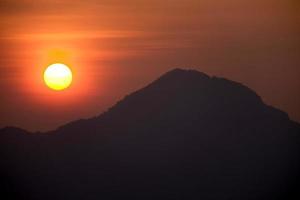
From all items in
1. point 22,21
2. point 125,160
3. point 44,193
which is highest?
point 22,21

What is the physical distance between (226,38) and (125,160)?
1068 mm

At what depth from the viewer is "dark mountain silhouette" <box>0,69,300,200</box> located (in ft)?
8.04

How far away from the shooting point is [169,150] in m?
2.55

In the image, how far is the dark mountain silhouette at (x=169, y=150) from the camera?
245 centimetres

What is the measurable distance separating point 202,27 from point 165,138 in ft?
2.59

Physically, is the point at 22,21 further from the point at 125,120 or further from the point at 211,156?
the point at 211,156

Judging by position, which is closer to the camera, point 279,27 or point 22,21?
point 22,21

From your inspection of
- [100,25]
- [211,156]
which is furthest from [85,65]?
[211,156]

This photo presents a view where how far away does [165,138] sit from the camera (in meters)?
2.56

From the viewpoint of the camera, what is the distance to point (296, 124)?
2633 mm

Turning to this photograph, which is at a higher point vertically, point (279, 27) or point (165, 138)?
point (279, 27)

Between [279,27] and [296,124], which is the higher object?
[279,27]

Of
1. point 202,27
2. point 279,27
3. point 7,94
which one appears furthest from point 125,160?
point 279,27

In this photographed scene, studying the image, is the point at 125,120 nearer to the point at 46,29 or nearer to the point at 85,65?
the point at 85,65
